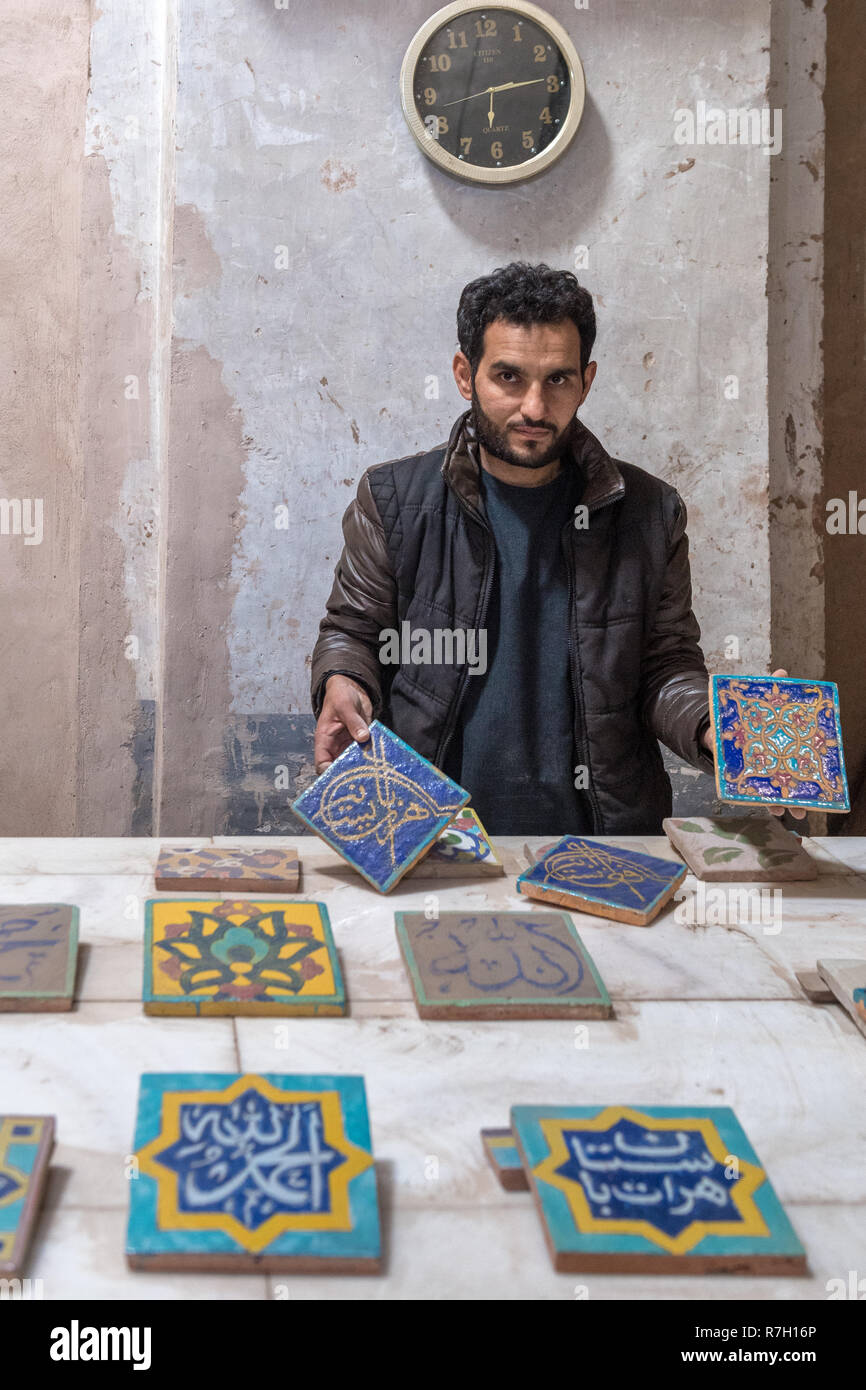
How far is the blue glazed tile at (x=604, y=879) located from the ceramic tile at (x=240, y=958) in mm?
385

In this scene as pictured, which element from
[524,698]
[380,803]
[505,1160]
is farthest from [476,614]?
[505,1160]

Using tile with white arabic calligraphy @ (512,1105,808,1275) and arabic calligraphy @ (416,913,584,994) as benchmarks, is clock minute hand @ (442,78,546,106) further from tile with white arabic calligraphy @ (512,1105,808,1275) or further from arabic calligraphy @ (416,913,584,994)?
tile with white arabic calligraphy @ (512,1105,808,1275)

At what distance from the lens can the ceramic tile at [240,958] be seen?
1.57 m

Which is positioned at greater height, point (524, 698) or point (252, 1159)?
point (524, 698)

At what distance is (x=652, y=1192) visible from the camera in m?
1.19

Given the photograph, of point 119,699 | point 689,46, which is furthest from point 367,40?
point 119,699

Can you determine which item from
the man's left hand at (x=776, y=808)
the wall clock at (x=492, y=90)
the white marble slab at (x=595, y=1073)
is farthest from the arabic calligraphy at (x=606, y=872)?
the wall clock at (x=492, y=90)

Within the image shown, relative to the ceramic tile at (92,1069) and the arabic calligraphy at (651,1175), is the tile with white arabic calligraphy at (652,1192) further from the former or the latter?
the ceramic tile at (92,1069)

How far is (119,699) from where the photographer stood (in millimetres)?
3916

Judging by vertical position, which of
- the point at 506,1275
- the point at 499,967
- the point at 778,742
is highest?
the point at 778,742

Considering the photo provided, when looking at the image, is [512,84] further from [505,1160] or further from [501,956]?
[505,1160]

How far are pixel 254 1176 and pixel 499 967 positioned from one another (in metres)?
0.57

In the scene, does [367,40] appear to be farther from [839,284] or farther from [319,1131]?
[319,1131]

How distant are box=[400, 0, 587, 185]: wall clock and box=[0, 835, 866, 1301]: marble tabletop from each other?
2252 mm
